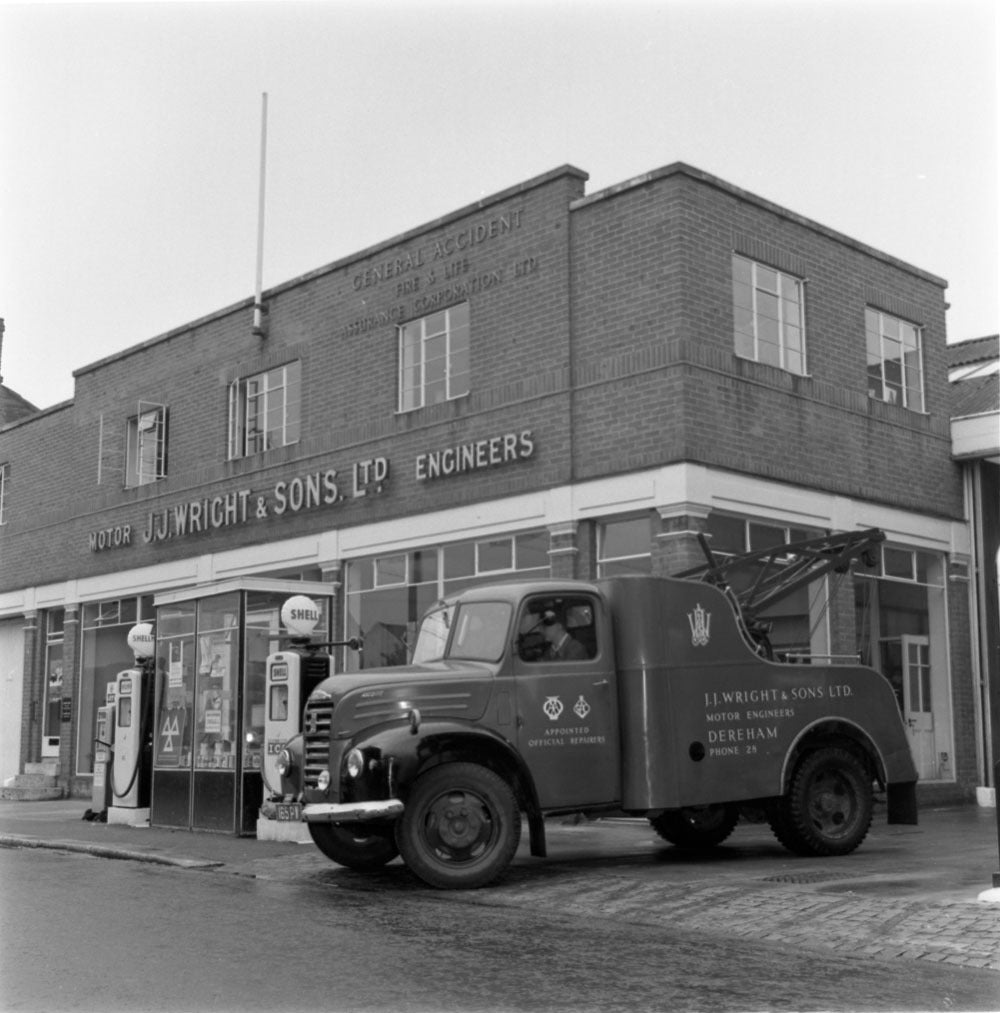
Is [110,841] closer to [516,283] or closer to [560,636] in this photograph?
[560,636]

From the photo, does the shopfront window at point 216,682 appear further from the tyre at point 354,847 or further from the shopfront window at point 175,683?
the tyre at point 354,847

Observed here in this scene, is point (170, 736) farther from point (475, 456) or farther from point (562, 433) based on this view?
point (562, 433)

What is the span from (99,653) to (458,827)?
17.6m

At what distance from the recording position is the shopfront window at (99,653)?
26.1m

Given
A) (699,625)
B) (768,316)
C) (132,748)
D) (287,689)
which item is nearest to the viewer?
(699,625)

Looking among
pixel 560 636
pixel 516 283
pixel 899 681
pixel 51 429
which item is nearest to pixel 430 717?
pixel 560 636

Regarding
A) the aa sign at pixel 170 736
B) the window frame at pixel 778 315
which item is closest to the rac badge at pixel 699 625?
the window frame at pixel 778 315

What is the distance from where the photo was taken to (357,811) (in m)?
10.6

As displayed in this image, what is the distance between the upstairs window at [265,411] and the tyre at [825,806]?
12.1m

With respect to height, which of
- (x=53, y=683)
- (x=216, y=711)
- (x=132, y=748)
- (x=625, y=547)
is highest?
(x=625, y=547)

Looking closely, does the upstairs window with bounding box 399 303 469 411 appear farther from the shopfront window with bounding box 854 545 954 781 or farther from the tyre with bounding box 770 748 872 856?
the tyre with bounding box 770 748 872 856

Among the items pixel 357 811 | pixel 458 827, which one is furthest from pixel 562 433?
pixel 357 811

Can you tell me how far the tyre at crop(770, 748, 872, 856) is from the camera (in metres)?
12.6

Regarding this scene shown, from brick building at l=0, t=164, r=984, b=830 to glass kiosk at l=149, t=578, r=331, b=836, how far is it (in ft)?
0.20
